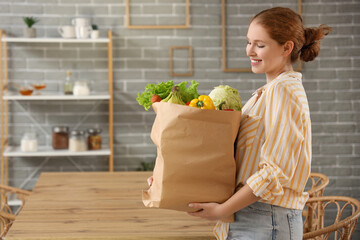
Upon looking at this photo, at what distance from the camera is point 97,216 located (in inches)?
85.7

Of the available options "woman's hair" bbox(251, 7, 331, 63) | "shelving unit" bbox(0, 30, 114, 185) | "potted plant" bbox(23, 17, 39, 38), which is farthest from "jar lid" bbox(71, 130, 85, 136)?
"woman's hair" bbox(251, 7, 331, 63)

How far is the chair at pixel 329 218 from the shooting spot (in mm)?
1981

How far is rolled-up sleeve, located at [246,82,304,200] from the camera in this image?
1.42 metres

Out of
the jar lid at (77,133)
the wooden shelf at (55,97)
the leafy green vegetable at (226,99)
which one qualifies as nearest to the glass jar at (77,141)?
the jar lid at (77,133)

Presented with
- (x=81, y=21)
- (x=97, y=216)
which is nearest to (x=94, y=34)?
(x=81, y=21)

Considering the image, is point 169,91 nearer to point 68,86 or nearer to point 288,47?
point 288,47

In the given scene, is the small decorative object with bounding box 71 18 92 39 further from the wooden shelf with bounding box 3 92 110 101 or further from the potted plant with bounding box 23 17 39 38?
the wooden shelf with bounding box 3 92 110 101

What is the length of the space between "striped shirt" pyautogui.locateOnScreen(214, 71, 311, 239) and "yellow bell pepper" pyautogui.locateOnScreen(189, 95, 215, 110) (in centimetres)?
11

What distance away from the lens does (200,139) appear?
145 cm

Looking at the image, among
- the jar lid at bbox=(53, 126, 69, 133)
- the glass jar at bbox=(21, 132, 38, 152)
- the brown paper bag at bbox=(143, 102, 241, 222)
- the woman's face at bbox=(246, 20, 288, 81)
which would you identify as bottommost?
the glass jar at bbox=(21, 132, 38, 152)

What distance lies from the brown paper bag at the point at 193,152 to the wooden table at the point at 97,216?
511mm

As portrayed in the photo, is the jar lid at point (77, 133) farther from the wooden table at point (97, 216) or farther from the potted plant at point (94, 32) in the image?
the wooden table at point (97, 216)

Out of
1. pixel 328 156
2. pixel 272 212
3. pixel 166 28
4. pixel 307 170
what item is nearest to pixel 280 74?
pixel 307 170

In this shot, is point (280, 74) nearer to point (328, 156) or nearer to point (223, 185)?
point (223, 185)
